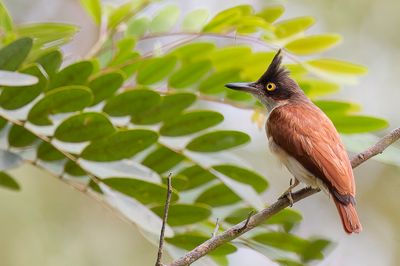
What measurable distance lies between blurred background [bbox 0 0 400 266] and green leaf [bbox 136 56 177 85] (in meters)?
2.13

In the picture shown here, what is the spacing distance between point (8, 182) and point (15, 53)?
77 cm

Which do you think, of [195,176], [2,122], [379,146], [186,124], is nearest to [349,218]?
[379,146]

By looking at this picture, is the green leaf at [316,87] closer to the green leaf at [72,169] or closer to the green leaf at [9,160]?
the green leaf at [72,169]

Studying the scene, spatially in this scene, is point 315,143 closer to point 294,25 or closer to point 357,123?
point 357,123

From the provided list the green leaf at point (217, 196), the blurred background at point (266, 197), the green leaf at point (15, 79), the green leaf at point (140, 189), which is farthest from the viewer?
the blurred background at point (266, 197)

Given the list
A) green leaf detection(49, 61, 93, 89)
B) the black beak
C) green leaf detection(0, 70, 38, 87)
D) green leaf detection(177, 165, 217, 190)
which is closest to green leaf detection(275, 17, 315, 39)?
the black beak

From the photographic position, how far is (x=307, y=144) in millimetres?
3740

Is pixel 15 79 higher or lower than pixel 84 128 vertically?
higher

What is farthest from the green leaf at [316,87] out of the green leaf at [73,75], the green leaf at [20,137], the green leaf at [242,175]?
the green leaf at [20,137]

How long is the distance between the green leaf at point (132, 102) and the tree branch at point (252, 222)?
726 millimetres

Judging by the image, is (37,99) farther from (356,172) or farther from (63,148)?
(356,172)

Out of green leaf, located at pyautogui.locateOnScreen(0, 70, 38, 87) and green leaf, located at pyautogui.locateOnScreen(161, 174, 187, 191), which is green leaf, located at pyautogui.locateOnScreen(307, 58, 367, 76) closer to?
green leaf, located at pyautogui.locateOnScreen(161, 174, 187, 191)

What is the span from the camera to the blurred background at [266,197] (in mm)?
7098

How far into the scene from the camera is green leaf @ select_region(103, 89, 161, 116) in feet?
11.8
